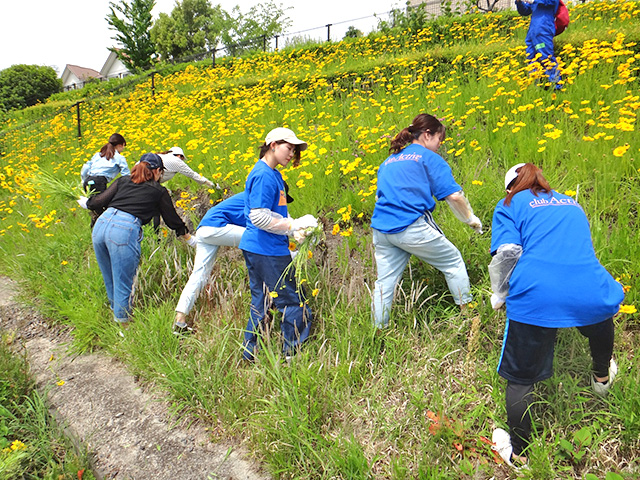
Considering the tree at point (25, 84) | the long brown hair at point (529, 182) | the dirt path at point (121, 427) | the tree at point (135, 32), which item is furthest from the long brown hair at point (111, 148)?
the tree at point (25, 84)

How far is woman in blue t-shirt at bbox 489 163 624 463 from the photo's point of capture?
69.6 inches

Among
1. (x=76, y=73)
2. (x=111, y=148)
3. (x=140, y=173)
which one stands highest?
(x=76, y=73)

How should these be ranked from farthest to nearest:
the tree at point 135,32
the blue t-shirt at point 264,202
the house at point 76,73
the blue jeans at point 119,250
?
the house at point 76,73 → the tree at point 135,32 → the blue jeans at point 119,250 → the blue t-shirt at point 264,202

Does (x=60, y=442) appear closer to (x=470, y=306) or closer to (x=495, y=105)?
(x=470, y=306)

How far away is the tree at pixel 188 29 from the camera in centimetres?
3769

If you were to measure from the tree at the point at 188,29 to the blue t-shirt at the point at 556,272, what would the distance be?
39395 millimetres

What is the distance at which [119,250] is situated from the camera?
3.47m

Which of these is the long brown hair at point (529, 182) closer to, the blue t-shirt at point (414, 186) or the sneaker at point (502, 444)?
the blue t-shirt at point (414, 186)

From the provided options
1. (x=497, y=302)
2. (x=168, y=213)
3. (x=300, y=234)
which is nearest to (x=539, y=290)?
(x=497, y=302)

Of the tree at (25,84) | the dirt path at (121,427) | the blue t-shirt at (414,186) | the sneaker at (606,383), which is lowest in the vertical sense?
the dirt path at (121,427)

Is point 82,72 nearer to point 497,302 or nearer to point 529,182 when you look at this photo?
point 529,182

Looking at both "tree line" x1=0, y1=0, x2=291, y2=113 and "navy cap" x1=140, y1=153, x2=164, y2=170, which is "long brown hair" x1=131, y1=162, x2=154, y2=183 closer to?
"navy cap" x1=140, y1=153, x2=164, y2=170

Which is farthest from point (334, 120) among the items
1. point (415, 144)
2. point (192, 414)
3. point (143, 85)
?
point (143, 85)

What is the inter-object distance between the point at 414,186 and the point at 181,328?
2.30 metres
